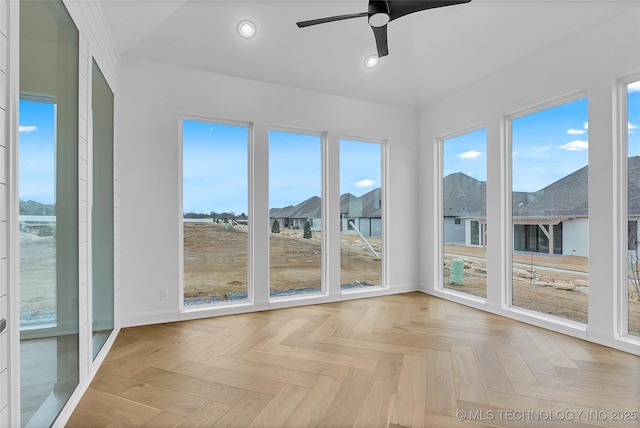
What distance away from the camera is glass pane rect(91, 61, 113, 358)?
2.61m

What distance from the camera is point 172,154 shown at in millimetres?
3807

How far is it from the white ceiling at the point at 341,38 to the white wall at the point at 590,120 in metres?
0.15

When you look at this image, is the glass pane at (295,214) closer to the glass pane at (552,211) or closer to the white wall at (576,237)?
the glass pane at (552,211)

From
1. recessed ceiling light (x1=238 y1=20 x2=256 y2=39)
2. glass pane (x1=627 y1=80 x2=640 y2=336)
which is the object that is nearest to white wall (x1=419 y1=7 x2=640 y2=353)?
glass pane (x1=627 y1=80 x2=640 y2=336)

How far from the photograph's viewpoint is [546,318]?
3.58m

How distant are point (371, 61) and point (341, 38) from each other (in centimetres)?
51

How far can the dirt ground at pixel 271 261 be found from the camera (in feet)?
13.2

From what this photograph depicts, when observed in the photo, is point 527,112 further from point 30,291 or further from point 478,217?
point 30,291

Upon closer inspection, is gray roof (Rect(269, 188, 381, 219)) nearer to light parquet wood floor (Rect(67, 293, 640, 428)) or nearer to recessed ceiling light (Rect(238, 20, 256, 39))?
light parquet wood floor (Rect(67, 293, 640, 428))

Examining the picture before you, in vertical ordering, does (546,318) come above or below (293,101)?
below

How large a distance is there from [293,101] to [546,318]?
386 centimetres

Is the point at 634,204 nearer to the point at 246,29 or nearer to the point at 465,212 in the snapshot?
the point at 465,212

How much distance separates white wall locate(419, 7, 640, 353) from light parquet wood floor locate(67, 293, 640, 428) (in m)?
0.47

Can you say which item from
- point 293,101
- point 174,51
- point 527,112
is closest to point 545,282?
point 527,112
